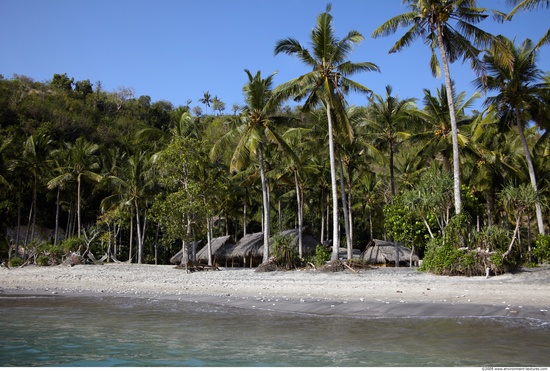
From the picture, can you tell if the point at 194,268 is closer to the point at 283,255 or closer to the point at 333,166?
the point at 283,255

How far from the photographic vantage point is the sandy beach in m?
11.7

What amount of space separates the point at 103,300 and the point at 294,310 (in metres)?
7.24

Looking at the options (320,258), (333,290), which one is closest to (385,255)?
(320,258)

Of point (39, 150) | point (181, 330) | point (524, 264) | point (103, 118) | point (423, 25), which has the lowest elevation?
point (181, 330)

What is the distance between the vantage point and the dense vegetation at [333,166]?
19.1m

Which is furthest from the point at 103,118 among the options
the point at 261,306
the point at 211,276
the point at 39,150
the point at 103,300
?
the point at 261,306

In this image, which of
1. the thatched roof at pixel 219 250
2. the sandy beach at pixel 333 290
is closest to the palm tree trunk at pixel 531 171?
the sandy beach at pixel 333 290

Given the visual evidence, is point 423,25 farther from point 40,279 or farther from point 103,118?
point 103,118

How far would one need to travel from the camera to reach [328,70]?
21875mm

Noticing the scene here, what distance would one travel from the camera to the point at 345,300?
13.4m

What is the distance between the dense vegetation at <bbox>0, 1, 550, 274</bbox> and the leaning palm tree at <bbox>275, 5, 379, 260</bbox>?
0.21 feet

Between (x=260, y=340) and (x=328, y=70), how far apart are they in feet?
51.8

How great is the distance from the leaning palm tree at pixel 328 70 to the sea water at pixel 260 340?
10851 millimetres

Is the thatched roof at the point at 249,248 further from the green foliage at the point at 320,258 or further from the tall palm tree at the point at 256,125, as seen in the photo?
the green foliage at the point at 320,258
